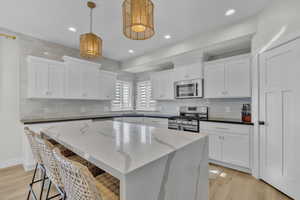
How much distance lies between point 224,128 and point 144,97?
2.89m

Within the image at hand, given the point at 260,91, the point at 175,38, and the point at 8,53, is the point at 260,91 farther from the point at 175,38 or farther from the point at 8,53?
the point at 8,53

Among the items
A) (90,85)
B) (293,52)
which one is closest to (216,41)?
(293,52)

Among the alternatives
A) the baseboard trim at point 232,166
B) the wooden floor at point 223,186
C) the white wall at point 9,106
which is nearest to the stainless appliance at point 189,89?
the baseboard trim at point 232,166

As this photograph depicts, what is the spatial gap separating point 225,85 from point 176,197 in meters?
2.62

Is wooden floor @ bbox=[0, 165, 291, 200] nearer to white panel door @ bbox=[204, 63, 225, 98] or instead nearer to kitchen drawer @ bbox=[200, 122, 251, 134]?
kitchen drawer @ bbox=[200, 122, 251, 134]

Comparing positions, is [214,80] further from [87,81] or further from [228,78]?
[87,81]

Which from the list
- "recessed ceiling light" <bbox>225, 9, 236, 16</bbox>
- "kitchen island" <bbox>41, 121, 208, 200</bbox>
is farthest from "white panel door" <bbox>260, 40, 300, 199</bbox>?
"kitchen island" <bbox>41, 121, 208, 200</bbox>

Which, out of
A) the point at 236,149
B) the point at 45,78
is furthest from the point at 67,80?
the point at 236,149

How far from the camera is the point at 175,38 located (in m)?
3.13

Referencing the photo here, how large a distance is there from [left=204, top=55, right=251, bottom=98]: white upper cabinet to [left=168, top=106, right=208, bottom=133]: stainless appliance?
Answer: 0.53m

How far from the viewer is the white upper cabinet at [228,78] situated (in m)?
2.63

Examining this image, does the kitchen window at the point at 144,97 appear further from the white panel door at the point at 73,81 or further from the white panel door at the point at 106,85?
the white panel door at the point at 73,81

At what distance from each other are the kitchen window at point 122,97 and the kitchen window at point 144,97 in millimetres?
300

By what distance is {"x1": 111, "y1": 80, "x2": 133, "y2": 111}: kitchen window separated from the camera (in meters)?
4.67
